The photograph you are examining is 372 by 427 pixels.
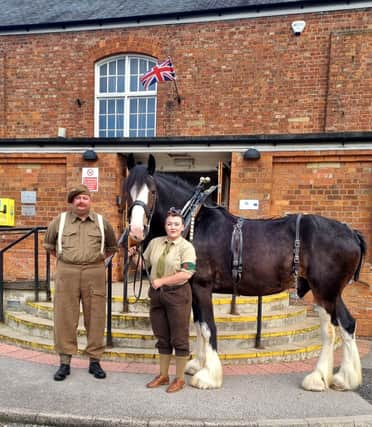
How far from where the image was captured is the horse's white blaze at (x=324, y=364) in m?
3.60

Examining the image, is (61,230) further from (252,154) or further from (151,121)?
(151,121)

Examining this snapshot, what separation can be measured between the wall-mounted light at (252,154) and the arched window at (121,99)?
3505 mm

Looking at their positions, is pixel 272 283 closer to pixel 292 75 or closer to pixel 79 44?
pixel 292 75

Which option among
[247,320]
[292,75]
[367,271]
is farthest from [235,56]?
[247,320]

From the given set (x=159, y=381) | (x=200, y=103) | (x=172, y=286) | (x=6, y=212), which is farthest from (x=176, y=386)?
(x=200, y=103)

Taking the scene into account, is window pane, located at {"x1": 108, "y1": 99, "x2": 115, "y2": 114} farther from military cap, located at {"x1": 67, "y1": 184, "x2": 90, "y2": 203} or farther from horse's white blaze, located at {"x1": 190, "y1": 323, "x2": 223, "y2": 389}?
horse's white blaze, located at {"x1": 190, "y1": 323, "x2": 223, "y2": 389}

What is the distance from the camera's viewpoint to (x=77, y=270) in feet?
11.9

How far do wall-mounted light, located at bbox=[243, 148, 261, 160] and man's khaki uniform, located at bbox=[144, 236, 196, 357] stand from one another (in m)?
3.27

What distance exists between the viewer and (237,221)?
3.75 m

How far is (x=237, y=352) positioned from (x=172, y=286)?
164 cm

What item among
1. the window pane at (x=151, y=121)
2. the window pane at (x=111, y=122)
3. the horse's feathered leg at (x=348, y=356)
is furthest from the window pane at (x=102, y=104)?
the horse's feathered leg at (x=348, y=356)

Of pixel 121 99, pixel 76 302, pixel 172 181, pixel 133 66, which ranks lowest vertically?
pixel 76 302

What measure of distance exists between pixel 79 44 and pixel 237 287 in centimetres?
779

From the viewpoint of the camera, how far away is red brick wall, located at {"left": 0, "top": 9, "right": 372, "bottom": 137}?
7758mm
